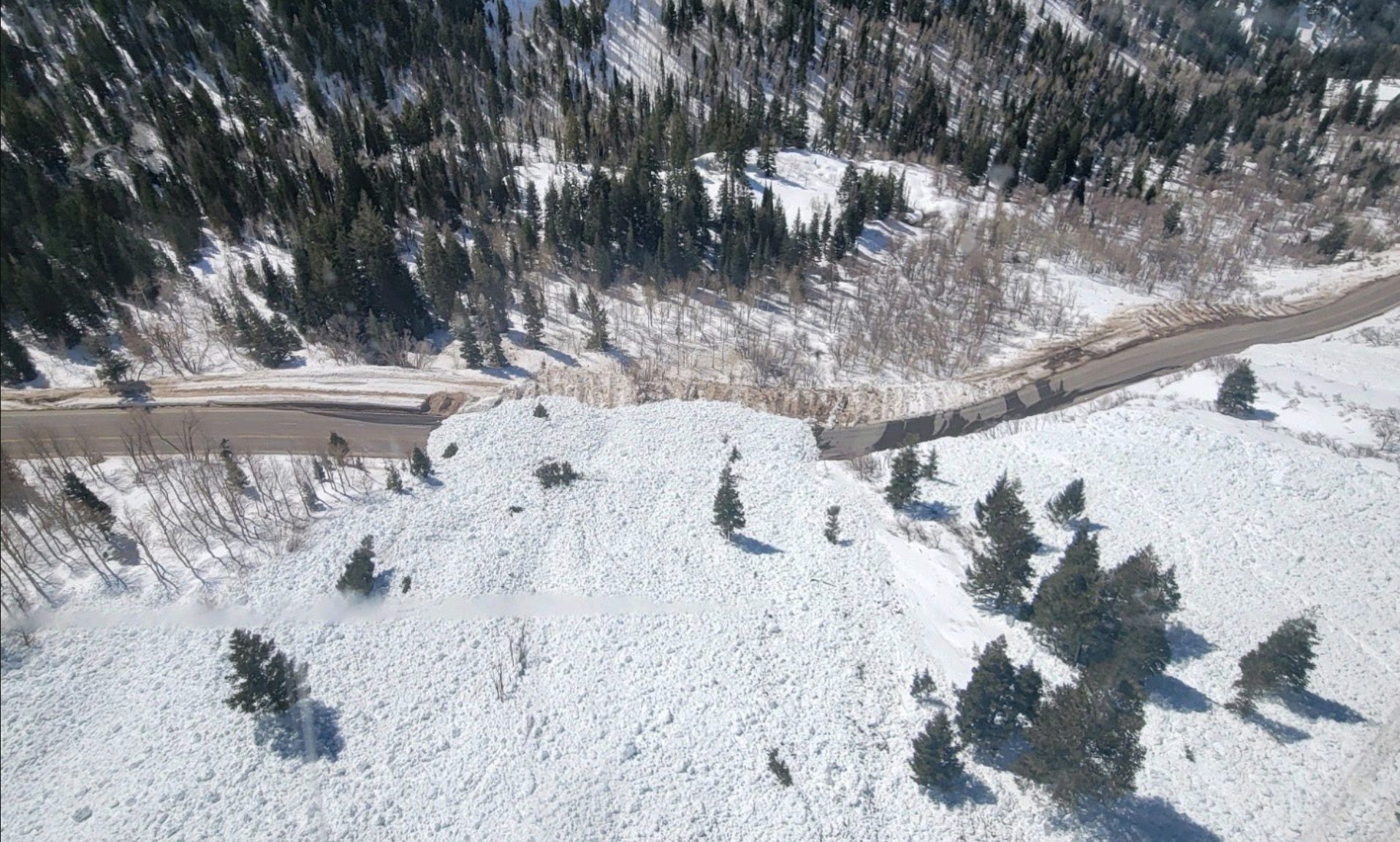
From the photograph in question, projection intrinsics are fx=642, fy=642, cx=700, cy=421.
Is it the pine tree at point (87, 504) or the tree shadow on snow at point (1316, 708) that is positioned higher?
the pine tree at point (87, 504)

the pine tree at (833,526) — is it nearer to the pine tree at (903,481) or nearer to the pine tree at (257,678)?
the pine tree at (903,481)

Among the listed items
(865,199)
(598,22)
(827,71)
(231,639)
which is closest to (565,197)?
(865,199)

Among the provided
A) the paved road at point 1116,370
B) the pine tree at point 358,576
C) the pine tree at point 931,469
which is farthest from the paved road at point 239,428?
the pine tree at point 931,469

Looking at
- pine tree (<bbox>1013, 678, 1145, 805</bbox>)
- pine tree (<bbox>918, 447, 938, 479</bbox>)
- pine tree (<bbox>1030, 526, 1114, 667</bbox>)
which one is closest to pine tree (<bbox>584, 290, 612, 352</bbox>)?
pine tree (<bbox>918, 447, 938, 479</bbox>)

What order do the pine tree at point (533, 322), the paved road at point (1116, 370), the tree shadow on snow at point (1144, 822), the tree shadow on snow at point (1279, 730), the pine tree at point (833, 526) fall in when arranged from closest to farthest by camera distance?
the tree shadow on snow at point (1144, 822) < the tree shadow on snow at point (1279, 730) < the pine tree at point (833, 526) < the paved road at point (1116, 370) < the pine tree at point (533, 322)

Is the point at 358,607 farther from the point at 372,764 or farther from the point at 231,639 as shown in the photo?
the point at 372,764

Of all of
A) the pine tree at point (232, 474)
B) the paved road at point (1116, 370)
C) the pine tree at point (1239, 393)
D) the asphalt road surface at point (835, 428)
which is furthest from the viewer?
the paved road at point (1116, 370)

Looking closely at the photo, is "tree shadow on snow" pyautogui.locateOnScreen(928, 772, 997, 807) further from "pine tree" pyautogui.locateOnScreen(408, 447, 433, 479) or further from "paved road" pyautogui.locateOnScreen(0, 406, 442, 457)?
"paved road" pyautogui.locateOnScreen(0, 406, 442, 457)

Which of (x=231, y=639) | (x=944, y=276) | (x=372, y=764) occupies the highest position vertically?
(x=231, y=639)
